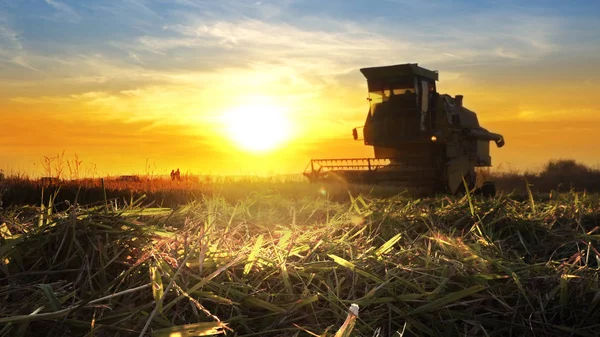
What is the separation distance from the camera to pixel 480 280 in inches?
87.7

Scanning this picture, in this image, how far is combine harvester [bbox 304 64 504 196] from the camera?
12.6 meters

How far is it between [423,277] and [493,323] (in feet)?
1.06

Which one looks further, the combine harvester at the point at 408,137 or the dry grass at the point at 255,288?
the combine harvester at the point at 408,137

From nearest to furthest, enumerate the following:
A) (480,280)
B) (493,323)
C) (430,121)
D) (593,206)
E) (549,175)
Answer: (493,323), (480,280), (593,206), (430,121), (549,175)

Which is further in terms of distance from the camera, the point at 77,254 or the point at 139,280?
the point at 77,254

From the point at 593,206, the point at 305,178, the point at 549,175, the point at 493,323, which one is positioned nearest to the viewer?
the point at 493,323

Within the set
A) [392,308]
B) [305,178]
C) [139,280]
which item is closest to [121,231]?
[139,280]

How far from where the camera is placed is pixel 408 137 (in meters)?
13.6

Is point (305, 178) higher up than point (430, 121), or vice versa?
point (430, 121)

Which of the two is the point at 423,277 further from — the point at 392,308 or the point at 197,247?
the point at 197,247

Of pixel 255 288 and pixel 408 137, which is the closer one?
pixel 255 288

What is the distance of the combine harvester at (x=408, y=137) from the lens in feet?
41.5

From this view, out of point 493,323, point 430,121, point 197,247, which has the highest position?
point 430,121

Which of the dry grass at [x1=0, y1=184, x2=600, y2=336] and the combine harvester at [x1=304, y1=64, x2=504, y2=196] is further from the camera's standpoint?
the combine harvester at [x1=304, y1=64, x2=504, y2=196]
